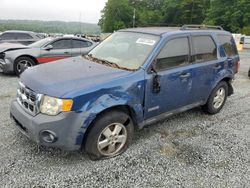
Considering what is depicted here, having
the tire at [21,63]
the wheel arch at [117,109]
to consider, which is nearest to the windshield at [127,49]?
the wheel arch at [117,109]

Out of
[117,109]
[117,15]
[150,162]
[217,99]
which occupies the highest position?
[117,15]

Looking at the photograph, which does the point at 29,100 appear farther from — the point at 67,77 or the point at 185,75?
the point at 185,75

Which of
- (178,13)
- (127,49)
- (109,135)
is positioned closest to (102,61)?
(127,49)

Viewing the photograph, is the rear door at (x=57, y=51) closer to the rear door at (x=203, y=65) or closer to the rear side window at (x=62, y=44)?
the rear side window at (x=62, y=44)

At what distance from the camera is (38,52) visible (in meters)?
8.48

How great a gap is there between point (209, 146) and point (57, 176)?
7.70ft

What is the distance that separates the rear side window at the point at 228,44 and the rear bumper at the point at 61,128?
11.4 ft

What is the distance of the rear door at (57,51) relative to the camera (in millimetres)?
8570

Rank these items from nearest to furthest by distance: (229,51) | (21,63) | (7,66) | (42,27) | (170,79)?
(170,79), (229,51), (7,66), (21,63), (42,27)

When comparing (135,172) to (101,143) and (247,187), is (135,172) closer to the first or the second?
(101,143)

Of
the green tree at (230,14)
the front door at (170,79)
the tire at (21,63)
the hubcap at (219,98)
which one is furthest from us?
the green tree at (230,14)

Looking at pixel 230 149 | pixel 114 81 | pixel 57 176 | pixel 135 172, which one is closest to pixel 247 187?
pixel 230 149

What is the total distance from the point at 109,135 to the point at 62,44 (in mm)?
6240

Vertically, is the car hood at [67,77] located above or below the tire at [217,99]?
above
